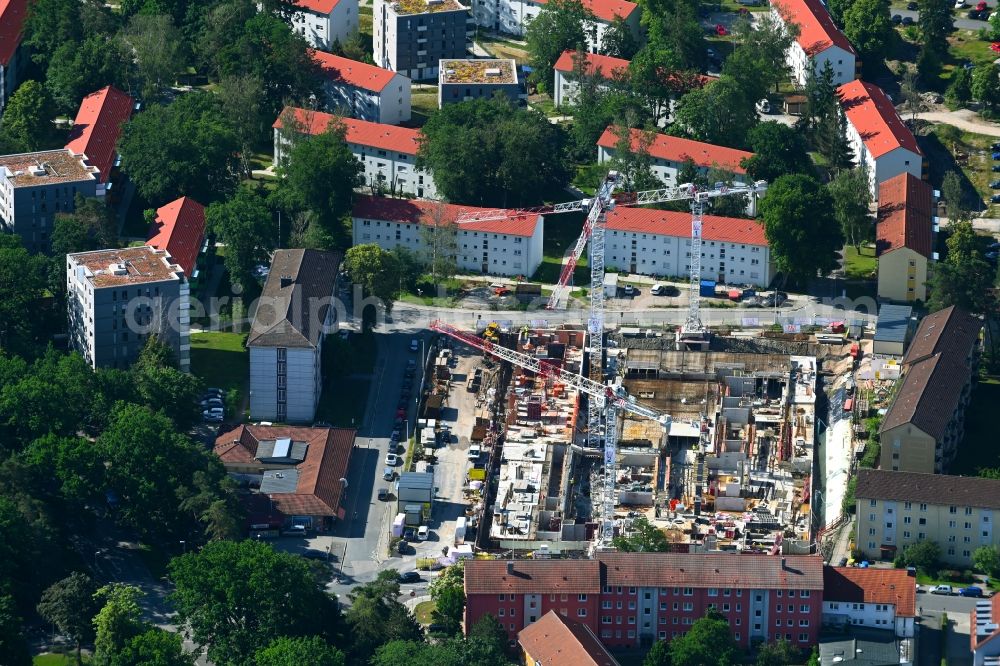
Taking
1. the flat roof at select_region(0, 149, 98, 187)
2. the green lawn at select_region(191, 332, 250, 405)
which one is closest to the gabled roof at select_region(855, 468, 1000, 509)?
the green lawn at select_region(191, 332, 250, 405)

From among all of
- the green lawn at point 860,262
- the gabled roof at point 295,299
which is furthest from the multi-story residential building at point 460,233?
the green lawn at point 860,262

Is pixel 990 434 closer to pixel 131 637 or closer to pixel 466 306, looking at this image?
pixel 466 306

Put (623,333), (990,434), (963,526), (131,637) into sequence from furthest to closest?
(623,333), (990,434), (963,526), (131,637)

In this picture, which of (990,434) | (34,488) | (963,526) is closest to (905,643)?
(963,526)

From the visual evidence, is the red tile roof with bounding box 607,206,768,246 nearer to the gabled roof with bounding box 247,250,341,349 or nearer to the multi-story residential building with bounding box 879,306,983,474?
the multi-story residential building with bounding box 879,306,983,474

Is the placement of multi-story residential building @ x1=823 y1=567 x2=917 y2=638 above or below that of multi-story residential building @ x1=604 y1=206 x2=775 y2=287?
below

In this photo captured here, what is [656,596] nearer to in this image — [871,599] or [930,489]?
[871,599]
